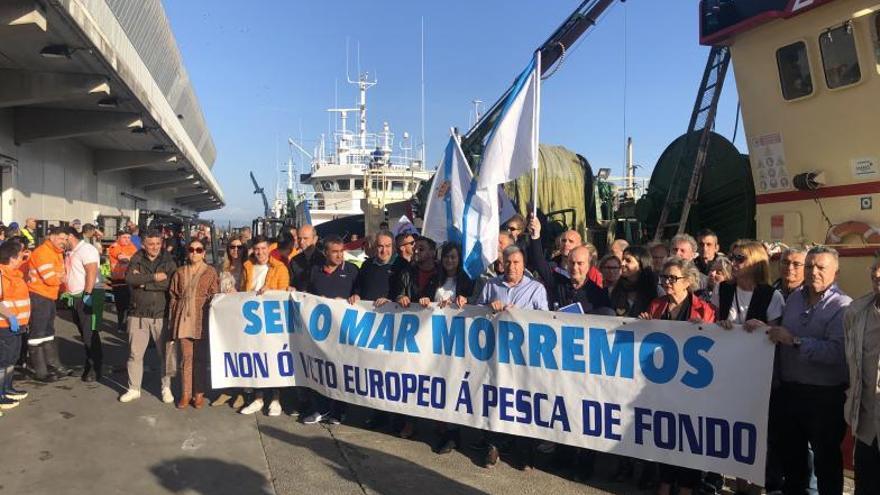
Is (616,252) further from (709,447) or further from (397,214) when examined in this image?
(397,214)

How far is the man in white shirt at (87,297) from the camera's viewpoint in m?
7.33

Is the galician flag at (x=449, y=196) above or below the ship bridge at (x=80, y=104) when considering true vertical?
below

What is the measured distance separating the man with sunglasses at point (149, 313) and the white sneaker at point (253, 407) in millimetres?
903

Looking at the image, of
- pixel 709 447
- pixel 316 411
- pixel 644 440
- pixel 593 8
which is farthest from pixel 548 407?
pixel 593 8

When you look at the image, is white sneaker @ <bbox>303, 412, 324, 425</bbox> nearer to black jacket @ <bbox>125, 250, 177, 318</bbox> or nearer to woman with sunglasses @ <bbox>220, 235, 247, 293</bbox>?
woman with sunglasses @ <bbox>220, 235, 247, 293</bbox>

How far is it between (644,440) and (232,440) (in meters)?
3.40

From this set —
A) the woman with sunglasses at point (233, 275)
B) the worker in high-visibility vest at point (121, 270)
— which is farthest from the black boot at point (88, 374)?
the worker in high-visibility vest at point (121, 270)

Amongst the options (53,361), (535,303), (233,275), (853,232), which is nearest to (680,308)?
(535,303)

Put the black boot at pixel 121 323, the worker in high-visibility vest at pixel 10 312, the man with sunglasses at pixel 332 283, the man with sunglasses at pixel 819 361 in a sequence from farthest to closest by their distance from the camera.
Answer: the black boot at pixel 121 323, the worker in high-visibility vest at pixel 10 312, the man with sunglasses at pixel 332 283, the man with sunglasses at pixel 819 361

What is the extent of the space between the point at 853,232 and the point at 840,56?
1.84 meters

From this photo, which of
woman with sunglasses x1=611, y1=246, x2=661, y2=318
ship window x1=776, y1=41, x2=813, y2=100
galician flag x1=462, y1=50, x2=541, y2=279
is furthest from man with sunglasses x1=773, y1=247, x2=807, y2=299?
ship window x1=776, y1=41, x2=813, y2=100

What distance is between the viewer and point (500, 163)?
18.3 feet

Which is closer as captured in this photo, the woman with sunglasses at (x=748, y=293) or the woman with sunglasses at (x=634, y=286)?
the woman with sunglasses at (x=748, y=293)

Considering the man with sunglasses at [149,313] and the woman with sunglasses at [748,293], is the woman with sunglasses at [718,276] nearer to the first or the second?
the woman with sunglasses at [748,293]
